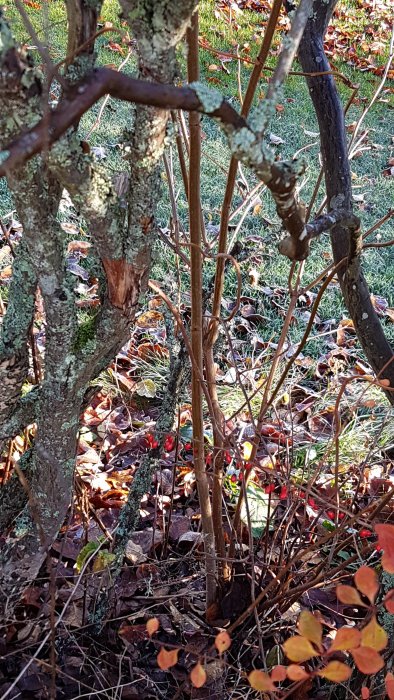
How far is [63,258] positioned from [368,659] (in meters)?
0.72

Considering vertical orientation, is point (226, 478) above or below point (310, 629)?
above

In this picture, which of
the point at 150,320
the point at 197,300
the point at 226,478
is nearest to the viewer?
the point at 197,300

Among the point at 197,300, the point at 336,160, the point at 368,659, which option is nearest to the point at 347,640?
the point at 368,659

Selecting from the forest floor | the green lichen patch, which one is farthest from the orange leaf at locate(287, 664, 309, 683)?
the green lichen patch

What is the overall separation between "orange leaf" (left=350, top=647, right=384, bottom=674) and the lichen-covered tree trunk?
45cm

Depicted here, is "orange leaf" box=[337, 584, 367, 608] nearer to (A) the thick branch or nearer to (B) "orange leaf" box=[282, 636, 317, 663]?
(B) "orange leaf" box=[282, 636, 317, 663]

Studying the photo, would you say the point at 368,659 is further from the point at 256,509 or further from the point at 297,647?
the point at 256,509

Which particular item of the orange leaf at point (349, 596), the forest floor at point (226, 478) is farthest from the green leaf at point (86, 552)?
the orange leaf at point (349, 596)

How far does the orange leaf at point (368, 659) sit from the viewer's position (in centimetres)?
82

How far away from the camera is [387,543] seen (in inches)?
35.0

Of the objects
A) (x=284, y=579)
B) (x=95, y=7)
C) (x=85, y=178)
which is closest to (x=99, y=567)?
(x=284, y=579)

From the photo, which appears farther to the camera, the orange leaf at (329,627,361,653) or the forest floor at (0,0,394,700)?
the forest floor at (0,0,394,700)

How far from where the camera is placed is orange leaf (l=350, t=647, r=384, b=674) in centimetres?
82

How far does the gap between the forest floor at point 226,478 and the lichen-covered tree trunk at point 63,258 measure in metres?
0.09
